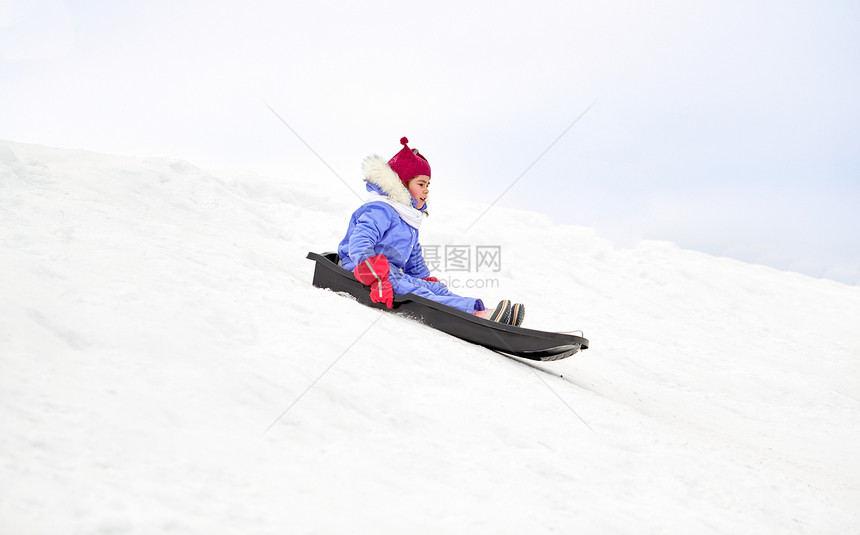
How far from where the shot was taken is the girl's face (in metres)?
4.17

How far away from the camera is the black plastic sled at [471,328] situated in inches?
131

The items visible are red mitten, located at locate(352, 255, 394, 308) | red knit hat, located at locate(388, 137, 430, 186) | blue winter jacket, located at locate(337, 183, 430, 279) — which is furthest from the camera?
red knit hat, located at locate(388, 137, 430, 186)

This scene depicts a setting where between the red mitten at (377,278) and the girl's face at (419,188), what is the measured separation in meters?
0.86

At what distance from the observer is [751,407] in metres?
4.52

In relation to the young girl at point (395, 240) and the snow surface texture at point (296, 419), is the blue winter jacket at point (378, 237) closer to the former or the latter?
the young girl at point (395, 240)

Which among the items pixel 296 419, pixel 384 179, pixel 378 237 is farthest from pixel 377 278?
pixel 296 419

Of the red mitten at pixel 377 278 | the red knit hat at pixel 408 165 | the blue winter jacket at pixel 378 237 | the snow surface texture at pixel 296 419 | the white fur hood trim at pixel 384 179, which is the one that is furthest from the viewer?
the red knit hat at pixel 408 165

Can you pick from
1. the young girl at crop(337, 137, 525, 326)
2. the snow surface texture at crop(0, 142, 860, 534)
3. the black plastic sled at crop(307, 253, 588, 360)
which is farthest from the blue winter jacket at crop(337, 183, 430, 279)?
the snow surface texture at crop(0, 142, 860, 534)

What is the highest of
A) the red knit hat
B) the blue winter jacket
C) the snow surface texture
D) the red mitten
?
the red knit hat

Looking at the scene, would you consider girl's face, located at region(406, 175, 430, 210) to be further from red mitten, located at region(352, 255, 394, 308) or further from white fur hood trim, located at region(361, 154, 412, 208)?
Answer: red mitten, located at region(352, 255, 394, 308)

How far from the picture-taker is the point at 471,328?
11.5 ft

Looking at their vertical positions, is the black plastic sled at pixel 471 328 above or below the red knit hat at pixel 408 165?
below

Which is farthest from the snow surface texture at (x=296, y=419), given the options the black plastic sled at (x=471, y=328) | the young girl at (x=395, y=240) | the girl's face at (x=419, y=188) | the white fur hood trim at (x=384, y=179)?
the girl's face at (x=419, y=188)

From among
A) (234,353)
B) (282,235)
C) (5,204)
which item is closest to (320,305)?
(234,353)
